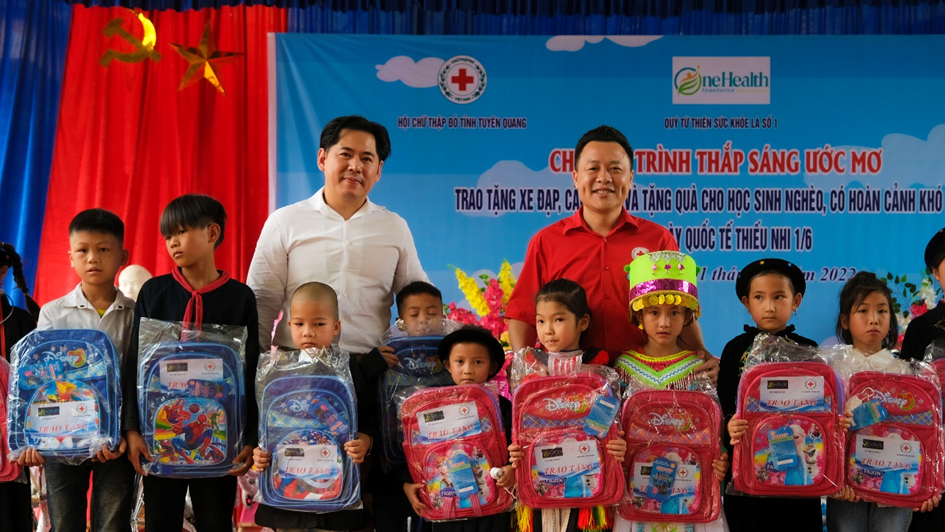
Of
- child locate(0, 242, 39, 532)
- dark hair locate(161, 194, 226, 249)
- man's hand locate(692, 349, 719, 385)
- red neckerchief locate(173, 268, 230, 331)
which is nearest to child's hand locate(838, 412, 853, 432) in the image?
man's hand locate(692, 349, 719, 385)

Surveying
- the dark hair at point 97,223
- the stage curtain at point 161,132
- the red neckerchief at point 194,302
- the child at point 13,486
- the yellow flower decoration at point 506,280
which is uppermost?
the stage curtain at point 161,132

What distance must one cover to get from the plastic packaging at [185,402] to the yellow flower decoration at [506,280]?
111 inches

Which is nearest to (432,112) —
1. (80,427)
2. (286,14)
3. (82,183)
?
(286,14)

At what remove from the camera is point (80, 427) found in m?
2.97

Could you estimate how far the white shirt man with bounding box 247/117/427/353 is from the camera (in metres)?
3.41

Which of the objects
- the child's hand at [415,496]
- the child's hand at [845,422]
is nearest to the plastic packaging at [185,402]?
the child's hand at [415,496]

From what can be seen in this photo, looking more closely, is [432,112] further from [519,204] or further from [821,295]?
[821,295]

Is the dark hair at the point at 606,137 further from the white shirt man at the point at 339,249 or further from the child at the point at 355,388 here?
the child at the point at 355,388

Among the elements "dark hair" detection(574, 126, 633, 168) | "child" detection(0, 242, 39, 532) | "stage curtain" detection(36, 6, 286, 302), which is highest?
"stage curtain" detection(36, 6, 286, 302)

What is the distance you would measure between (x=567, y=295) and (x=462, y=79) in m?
2.90

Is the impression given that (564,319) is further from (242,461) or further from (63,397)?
(63,397)

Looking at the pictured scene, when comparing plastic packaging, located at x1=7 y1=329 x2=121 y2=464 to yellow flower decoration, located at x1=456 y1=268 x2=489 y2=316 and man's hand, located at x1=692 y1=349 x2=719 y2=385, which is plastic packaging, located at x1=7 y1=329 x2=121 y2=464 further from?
yellow flower decoration, located at x1=456 y1=268 x2=489 y2=316

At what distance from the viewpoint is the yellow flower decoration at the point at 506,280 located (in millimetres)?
5594

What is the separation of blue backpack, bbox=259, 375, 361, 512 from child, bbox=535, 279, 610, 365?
0.78m
